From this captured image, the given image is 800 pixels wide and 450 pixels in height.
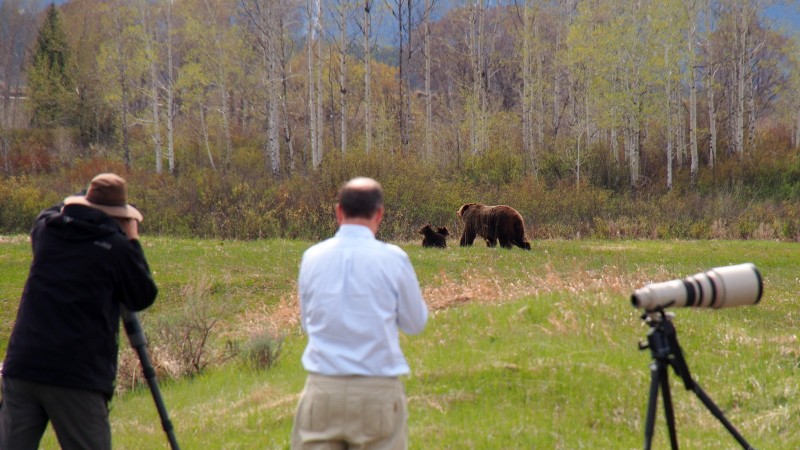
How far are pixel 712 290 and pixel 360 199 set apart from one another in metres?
2.03

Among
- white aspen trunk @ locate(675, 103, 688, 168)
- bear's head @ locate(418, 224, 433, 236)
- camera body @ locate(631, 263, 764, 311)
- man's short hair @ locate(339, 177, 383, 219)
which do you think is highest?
white aspen trunk @ locate(675, 103, 688, 168)

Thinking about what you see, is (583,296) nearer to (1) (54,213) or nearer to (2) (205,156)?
(1) (54,213)

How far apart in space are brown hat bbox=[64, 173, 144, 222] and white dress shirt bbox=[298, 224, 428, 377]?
1626 mm

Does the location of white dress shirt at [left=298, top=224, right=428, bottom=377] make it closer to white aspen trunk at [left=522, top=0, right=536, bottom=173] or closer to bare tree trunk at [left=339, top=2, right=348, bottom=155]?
bare tree trunk at [left=339, top=2, right=348, bottom=155]

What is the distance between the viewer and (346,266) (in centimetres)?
420

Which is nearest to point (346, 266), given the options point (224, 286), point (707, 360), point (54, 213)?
point (54, 213)

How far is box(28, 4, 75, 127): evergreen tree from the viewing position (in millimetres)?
60312

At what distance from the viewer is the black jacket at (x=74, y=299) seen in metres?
4.89

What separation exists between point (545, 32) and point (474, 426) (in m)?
55.4

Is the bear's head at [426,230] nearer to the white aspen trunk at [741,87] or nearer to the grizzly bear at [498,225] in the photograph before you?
the grizzly bear at [498,225]

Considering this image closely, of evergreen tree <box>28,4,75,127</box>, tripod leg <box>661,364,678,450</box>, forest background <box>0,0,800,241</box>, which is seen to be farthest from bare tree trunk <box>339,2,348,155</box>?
tripod leg <box>661,364,678,450</box>

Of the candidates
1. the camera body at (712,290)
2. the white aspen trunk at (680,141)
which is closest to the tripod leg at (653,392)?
the camera body at (712,290)

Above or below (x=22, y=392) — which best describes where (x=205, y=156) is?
above

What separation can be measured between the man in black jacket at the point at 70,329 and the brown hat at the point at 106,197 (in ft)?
0.03
